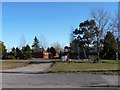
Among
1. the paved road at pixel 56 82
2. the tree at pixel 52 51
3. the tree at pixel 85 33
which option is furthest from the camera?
the tree at pixel 52 51

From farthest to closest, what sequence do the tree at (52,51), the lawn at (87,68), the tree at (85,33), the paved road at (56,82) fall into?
the tree at (52,51)
the tree at (85,33)
the lawn at (87,68)
the paved road at (56,82)

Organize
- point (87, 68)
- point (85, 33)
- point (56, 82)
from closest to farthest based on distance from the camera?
point (56, 82) → point (87, 68) → point (85, 33)

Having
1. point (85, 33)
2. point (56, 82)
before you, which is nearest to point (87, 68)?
point (56, 82)

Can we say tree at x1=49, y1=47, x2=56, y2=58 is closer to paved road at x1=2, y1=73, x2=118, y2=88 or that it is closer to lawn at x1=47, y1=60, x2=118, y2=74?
lawn at x1=47, y1=60, x2=118, y2=74

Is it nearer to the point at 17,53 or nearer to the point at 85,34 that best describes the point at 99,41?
the point at 85,34

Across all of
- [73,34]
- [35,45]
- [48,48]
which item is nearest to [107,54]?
[73,34]

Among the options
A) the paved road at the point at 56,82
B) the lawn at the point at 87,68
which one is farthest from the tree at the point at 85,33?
the paved road at the point at 56,82

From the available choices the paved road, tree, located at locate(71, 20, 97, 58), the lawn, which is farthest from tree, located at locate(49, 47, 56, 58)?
the paved road

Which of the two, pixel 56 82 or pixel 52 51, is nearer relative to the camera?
pixel 56 82

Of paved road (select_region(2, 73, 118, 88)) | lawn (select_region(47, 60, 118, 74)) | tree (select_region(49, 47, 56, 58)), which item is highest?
tree (select_region(49, 47, 56, 58))

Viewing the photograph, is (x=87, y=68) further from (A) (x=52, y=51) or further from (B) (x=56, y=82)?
(A) (x=52, y=51)

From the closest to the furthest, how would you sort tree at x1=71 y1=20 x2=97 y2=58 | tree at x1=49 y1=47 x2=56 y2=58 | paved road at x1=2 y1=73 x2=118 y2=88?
paved road at x1=2 y1=73 x2=118 y2=88 → tree at x1=71 y1=20 x2=97 y2=58 → tree at x1=49 y1=47 x2=56 y2=58

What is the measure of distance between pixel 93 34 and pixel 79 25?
9202 millimetres

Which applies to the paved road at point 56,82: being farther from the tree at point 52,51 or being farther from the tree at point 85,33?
the tree at point 52,51
